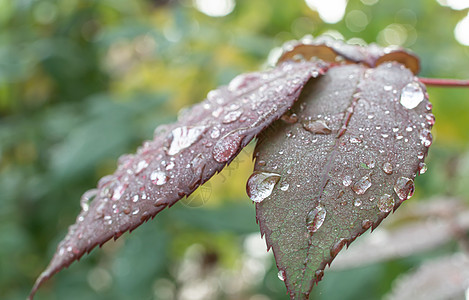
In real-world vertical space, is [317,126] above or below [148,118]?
above

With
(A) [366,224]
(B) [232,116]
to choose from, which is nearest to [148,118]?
(B) [232,116]

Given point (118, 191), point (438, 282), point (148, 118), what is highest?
point (118, 191)

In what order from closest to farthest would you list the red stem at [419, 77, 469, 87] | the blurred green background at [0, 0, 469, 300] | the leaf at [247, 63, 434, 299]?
the leaf at [247, 63, 434, 299]
the red stem at [419, 77, 469, 87]
the blurred green background at [0, 0, 469, 300]

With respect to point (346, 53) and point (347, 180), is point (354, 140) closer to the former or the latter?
point (347, 180)

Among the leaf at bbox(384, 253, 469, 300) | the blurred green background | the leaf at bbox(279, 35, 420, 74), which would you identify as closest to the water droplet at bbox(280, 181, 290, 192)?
the leaf at bbox(279, 35, 420, 74)

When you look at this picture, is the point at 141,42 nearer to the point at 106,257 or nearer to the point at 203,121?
the point at 106,257

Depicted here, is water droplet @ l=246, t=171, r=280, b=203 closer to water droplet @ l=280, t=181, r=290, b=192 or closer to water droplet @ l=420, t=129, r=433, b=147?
water droplet @ l=280, t=181, r=290, b=192

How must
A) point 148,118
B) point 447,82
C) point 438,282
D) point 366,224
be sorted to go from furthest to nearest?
point 148,118, point 438,282, point 447,82, point 366,224
